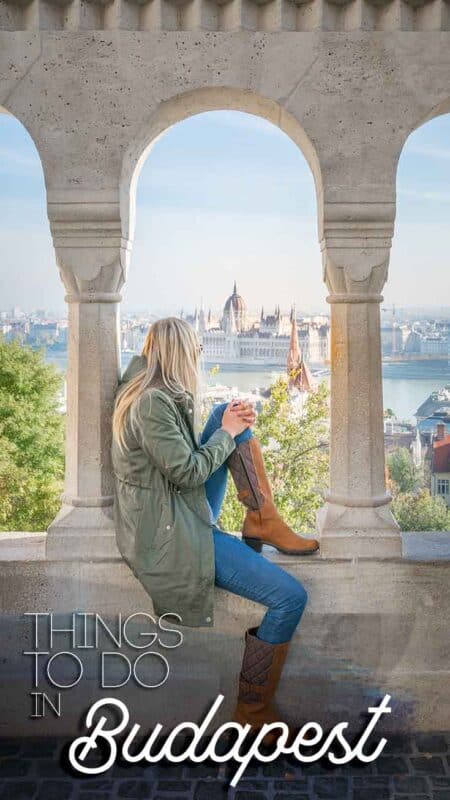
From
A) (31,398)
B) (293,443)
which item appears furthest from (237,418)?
(31,398)

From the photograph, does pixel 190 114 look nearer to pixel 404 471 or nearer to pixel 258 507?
pixel 258 507

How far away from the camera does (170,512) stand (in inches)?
122

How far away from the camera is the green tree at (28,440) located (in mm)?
16219

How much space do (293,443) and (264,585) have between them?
14.3 m

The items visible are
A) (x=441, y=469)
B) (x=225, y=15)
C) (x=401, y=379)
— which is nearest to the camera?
(x=225, y=15)

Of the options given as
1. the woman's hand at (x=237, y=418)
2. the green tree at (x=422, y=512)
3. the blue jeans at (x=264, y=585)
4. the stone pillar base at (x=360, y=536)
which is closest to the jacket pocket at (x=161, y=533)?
the blue jeans at (x=264, y=585)

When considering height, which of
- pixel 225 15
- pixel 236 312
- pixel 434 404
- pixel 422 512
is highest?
pixel 236 312

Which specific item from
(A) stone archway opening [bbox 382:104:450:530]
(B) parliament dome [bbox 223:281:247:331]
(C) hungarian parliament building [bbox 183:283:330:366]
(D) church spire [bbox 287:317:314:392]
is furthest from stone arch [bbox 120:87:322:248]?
(B) parliament dome [bbox 223:281:247:331]

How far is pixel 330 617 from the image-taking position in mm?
3365

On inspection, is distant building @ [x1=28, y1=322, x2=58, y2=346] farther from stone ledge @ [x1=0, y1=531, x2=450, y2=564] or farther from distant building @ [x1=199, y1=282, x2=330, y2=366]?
stone ledge @ [x1=0, y1=531, x2=450, y2=564]

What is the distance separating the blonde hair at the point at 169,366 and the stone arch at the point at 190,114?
1.56 feet

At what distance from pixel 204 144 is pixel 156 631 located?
27640 millimetres

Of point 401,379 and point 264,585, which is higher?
point 401,379

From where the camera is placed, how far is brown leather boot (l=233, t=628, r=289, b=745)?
3.15m
